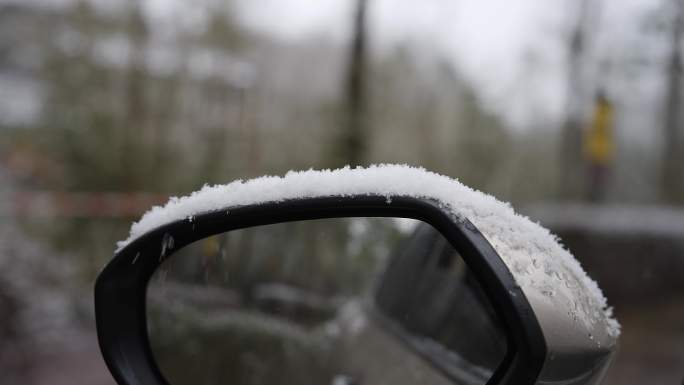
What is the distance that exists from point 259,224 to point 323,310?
2.19 meters

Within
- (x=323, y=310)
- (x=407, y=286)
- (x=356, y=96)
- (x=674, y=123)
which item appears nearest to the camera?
(x=407, y=286)

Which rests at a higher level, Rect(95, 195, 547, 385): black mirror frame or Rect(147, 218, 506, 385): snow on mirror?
Rect(95, 195, 547, 385): black mirror frame

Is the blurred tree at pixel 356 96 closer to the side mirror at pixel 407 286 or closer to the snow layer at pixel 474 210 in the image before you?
the side mirror at pixel 407 286

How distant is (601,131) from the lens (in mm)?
7133

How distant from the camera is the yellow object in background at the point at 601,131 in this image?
714cm

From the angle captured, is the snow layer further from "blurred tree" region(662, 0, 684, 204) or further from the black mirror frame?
"blurred tree" region(662, 0, 684, 204)

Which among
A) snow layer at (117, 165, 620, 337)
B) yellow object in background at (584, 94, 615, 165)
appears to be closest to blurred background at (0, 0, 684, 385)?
yellow object in background at (584, 94, 615, 165)

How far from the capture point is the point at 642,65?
21.1 ft

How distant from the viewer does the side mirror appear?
0.90 meters

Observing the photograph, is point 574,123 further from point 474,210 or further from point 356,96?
point 474,210

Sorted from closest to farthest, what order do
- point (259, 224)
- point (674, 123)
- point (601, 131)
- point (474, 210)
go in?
point (474, 210), point (259, 224), point (601, 131), point (674, 123)

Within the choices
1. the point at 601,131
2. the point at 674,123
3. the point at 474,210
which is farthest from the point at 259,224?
the point at 674,123

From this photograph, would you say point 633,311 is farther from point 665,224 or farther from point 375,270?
point 375,270

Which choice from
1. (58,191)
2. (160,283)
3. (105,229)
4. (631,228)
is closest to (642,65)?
(631,228)
